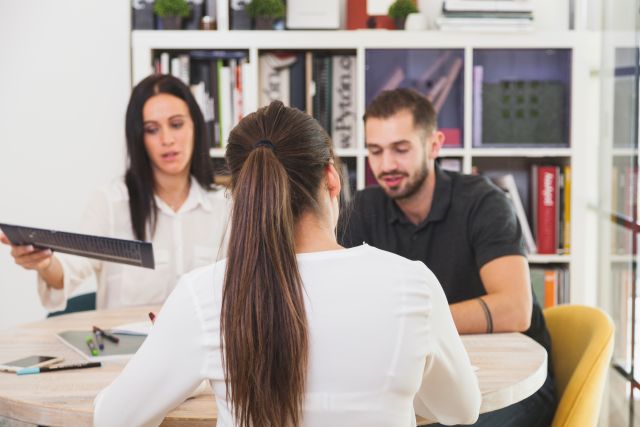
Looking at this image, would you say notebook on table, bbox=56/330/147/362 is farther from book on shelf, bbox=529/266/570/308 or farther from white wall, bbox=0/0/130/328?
book on shelf, bbox=529/266/570/308

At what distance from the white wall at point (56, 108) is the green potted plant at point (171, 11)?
23 cm

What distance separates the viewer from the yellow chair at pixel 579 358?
1.83m

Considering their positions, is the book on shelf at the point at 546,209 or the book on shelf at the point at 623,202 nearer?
the book on shelf at the point at 623,202

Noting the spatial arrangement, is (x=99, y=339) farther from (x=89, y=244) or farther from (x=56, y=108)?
(x=56, y=108)

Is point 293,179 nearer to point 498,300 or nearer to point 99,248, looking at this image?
point 99,248

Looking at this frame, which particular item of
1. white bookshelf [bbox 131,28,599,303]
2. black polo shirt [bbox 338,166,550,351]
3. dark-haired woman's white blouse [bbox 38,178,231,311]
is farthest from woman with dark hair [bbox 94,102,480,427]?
white bookshelf [bbox 131,28,599,303]

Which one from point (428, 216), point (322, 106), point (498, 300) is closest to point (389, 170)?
point (428, 216)

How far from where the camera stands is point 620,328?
294 centimetres

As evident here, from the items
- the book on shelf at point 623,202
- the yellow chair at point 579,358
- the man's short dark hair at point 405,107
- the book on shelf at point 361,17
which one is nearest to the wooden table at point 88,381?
the yellow chair at point 579,358

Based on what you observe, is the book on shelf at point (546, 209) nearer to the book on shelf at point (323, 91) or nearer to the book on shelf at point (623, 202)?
the book on shelf at point (623, 202)

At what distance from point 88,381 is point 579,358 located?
1.20 meters

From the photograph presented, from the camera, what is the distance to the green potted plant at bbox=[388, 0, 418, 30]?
338 centimetres

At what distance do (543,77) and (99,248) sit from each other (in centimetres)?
220

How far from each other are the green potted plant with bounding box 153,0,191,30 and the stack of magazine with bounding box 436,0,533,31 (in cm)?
102
